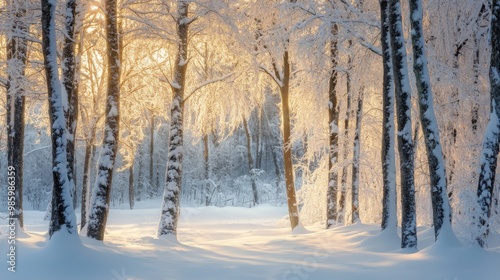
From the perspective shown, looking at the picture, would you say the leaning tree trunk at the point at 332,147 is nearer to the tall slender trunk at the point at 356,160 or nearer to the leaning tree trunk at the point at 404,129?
the tall slender trunk at the point at 356,160

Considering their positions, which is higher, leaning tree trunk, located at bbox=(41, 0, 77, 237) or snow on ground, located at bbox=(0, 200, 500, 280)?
leaning tree trunk, located at bbox=(41, 0, 77, 237)

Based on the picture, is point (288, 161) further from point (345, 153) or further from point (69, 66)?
point (69, 66)

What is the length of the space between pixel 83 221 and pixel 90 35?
6092 mm

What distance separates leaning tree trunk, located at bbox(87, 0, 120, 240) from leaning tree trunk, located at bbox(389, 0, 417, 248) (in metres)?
5.27

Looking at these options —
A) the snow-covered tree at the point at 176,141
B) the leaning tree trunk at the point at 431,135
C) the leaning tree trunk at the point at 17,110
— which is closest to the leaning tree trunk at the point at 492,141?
the leaning tree trunk at the point at 431,135

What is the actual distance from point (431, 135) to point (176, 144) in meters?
5.68

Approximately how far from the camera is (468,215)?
7.14 metres

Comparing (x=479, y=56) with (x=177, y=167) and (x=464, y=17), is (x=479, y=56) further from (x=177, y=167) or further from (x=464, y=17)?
(x=177, y=167)

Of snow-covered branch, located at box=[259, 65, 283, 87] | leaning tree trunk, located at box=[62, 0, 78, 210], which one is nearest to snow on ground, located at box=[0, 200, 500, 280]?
leaning tree trunk, located at box=[62, 0, 78, 210]

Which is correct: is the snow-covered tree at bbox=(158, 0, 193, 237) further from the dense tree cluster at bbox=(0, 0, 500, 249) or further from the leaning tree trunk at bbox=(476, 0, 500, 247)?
the leaning tree trunk at bbox=(476, 0, 500, 247)

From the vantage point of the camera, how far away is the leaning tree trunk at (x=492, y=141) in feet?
21.3

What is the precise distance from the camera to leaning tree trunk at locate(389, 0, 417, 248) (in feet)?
23.9

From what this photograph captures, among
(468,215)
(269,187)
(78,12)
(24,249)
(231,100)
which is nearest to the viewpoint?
(24,249)

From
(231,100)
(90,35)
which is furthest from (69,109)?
(231,100)
